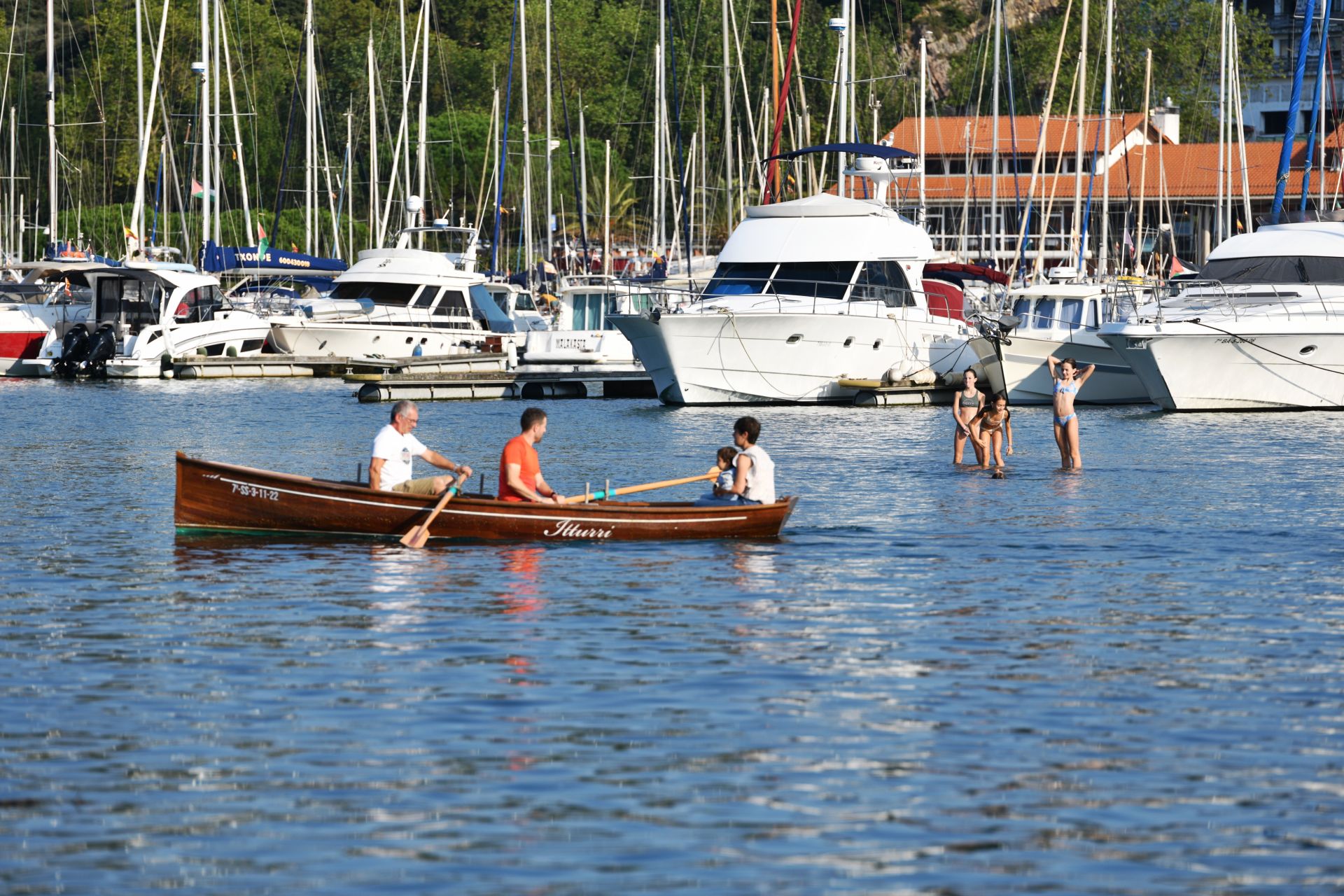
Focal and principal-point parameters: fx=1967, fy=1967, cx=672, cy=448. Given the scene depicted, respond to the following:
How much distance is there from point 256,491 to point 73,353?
3525 cm

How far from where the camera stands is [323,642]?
15195 mm

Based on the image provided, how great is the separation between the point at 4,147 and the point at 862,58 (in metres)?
42.9

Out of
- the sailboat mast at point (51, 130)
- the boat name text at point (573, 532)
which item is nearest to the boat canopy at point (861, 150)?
the boat name text at point (573, 532)

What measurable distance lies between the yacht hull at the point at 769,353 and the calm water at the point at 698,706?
48.8 feet

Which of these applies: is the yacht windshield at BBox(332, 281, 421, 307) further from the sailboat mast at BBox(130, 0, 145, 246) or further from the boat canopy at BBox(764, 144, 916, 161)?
the boat canopy at BBox(764, 144, 916, 161)

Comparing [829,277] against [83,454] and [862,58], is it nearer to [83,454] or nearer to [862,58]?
[83,454]

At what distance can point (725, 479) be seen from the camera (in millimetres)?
20906

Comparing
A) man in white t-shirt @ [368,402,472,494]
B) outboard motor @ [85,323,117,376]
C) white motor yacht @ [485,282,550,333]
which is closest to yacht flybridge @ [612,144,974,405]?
white motor yacht @ [485,282,550,333]

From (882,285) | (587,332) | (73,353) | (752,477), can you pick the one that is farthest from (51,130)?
(752,477)

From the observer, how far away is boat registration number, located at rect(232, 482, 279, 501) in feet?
67.0

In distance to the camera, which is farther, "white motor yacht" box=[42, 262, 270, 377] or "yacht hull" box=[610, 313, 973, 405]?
"white motor yacht" box=[42, 262, 270, 377]

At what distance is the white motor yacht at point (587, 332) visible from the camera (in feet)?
159

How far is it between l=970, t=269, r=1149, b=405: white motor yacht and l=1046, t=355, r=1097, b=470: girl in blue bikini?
12.9 metres

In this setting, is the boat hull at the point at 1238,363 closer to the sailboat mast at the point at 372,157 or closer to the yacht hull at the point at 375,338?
the yacht hull at the point at 375,338
